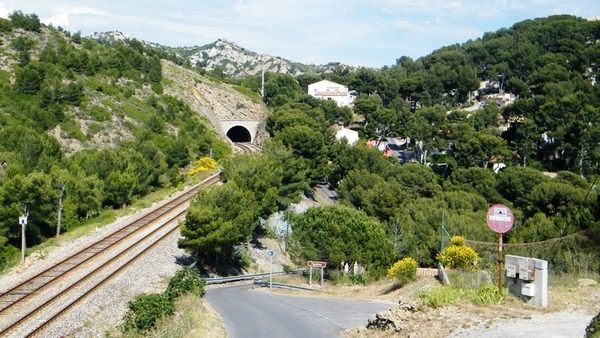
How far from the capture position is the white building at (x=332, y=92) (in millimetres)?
111875

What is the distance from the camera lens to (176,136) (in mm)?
58781

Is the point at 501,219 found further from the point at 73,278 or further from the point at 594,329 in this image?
the point at 73,278

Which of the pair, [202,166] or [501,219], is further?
[202,166]

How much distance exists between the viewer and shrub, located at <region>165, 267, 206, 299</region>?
1720 cm

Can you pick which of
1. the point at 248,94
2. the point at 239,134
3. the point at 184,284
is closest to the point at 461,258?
the point at 184,284

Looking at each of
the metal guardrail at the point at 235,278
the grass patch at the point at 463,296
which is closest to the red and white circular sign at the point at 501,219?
the grass patch at the point at 463,296

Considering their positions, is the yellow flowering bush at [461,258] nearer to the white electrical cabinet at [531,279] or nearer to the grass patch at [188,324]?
the white electrical cabinet at [531,279]

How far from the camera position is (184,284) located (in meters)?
17.5

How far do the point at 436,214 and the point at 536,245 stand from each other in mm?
22757

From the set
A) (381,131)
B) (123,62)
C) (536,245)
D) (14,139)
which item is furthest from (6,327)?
(381,131)

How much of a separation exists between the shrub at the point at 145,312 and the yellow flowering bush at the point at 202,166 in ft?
116

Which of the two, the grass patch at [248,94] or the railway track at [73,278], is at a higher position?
the grass patch at [248,94]

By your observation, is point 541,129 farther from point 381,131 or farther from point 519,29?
point 519,29

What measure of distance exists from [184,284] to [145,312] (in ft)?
9.53
